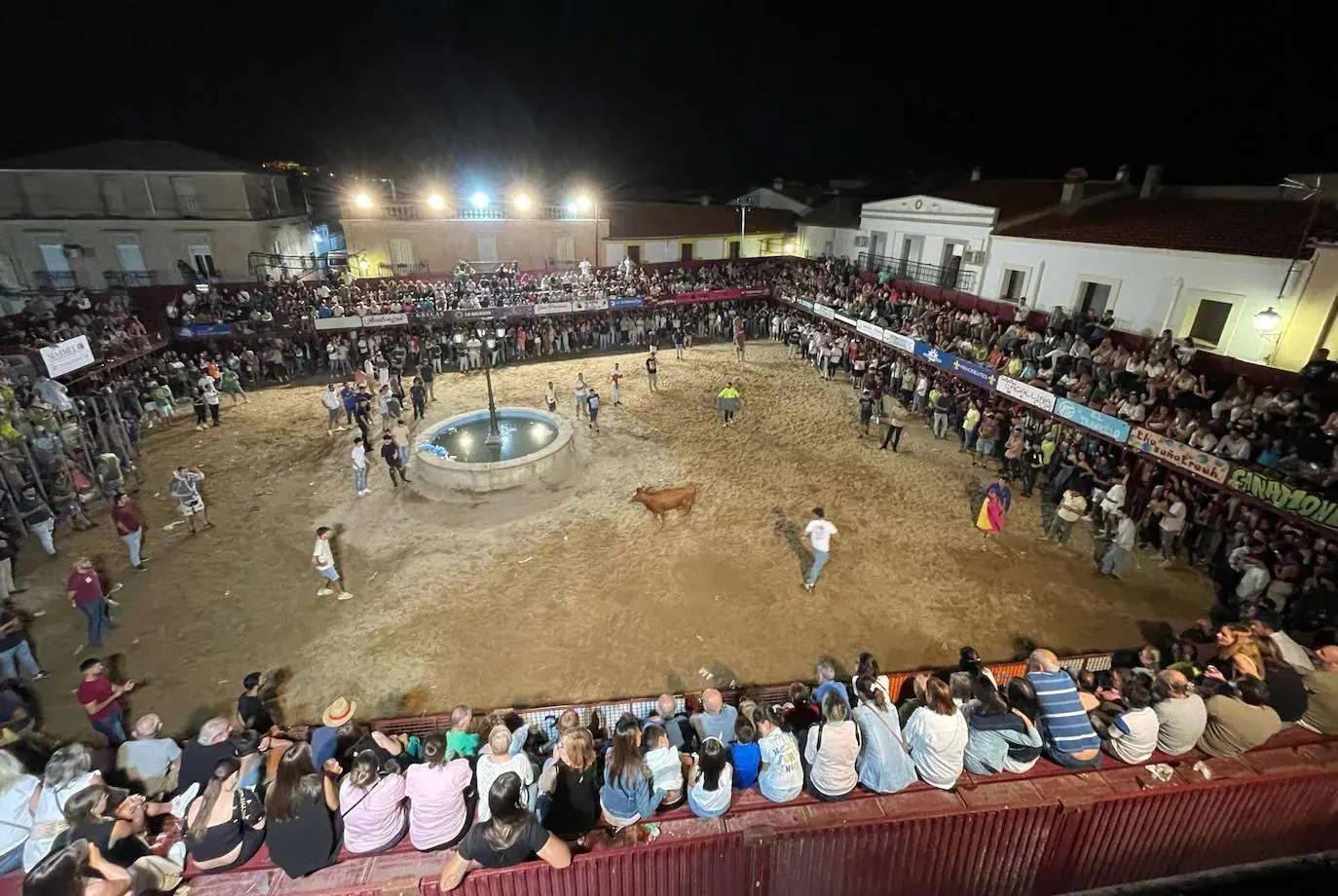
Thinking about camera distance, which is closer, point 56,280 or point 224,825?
point 224,825

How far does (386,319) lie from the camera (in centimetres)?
2402

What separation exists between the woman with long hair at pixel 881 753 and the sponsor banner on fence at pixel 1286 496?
923 cm

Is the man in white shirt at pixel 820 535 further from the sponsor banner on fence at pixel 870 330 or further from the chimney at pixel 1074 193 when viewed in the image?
the chimney at pixel 1074 193

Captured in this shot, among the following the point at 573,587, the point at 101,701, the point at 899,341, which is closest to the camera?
the point at 101,701

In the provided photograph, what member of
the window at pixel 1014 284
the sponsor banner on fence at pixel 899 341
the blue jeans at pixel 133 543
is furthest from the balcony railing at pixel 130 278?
the window at pixel 1014 284

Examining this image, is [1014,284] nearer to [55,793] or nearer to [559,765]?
[559,765]

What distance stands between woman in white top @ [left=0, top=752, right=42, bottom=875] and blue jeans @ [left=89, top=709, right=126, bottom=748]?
2648 mm

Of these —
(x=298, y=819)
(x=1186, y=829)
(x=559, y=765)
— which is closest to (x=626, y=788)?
(x=559, y=765)

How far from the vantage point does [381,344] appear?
23406mm

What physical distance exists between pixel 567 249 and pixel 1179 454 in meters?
29.6

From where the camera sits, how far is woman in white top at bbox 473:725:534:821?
16.3ft

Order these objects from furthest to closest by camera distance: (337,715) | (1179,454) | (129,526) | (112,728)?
1. (1179,454)
2. (129,526)
3. (112,728)
4. (337,715)

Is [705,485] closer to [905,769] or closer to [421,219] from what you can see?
[905,769]

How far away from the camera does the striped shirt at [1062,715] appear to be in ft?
18.4
